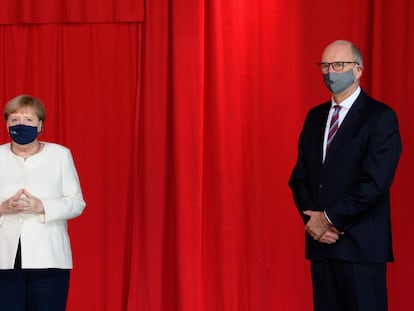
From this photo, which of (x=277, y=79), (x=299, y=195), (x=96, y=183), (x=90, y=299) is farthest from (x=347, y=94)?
(x=90, y=299)

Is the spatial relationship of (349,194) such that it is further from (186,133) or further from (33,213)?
(186,133)

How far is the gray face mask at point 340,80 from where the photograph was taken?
3.08 meters

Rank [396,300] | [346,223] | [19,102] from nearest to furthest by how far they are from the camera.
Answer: [346,223], [19,102], [396,300]

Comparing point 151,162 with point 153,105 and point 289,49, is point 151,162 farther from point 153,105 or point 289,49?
point 289,49

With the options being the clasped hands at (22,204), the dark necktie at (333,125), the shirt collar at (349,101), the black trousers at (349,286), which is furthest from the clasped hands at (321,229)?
the clasped hands at (22,204)

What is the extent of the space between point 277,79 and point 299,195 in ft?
4.34

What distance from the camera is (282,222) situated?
14.3 ft

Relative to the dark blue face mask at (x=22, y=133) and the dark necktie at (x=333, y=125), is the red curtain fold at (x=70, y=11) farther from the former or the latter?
the dark necktie at (x=333, y=125)

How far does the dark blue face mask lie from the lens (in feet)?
10.3

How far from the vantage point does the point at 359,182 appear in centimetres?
295

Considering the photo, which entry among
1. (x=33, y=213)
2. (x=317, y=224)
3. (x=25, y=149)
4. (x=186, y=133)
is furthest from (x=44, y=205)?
(x=186, y=133)

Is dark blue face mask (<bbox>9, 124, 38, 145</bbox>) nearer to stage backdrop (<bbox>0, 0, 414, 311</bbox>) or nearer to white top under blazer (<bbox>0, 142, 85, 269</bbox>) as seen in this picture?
white top under blazer (<bbox>0, 142, 85, 269</bbox>)

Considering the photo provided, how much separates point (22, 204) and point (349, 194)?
136 cm

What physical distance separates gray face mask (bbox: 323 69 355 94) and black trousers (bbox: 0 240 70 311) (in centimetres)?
143
